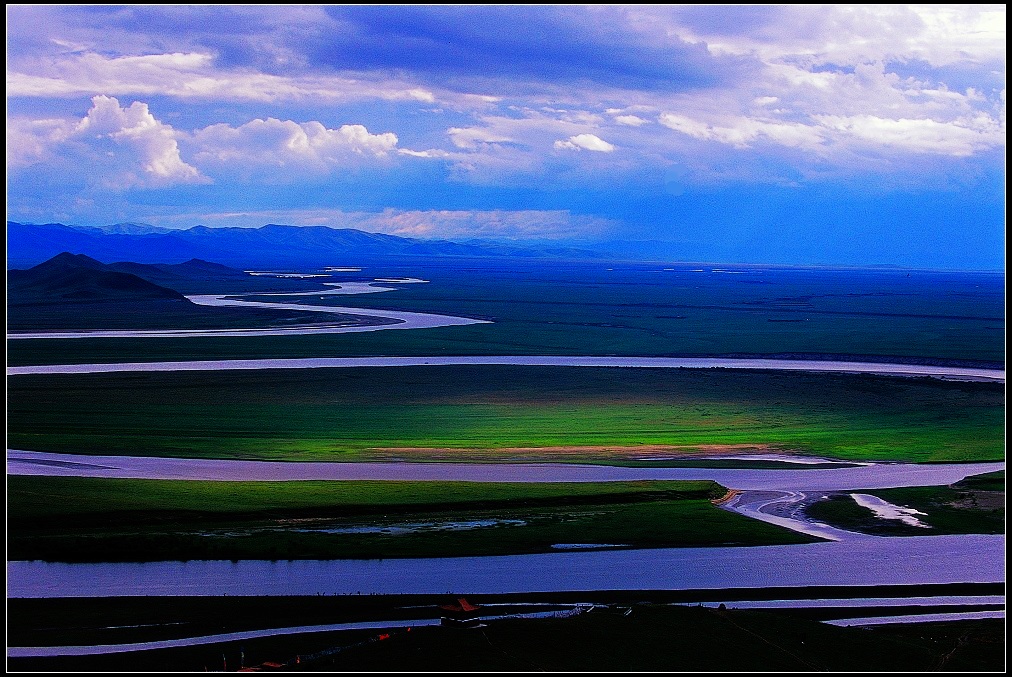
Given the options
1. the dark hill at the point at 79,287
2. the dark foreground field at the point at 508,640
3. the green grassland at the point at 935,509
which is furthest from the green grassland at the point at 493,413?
the dark hill at the point at 79,287

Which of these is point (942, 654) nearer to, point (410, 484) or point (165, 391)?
point (410, 484)

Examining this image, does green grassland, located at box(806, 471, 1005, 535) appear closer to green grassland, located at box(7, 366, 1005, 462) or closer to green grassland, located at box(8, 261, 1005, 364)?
Answer: green grassland, located at box(7, 366, 1005, 462)

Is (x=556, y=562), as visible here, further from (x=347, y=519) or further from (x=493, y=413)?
(x=493, y=413)

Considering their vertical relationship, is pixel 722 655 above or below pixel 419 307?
below

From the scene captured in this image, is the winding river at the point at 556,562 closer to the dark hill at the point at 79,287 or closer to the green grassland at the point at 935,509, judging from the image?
the green grassland at the point at 935,509

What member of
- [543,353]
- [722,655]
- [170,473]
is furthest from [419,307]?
[722,655]

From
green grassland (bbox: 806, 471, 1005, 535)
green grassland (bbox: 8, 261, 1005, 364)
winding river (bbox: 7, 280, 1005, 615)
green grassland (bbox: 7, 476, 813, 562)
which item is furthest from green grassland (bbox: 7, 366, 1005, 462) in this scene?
green grassland (bbox: 8, 261, 1005, 364)
